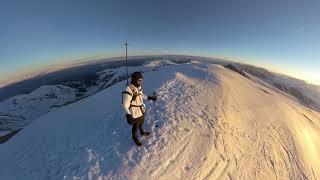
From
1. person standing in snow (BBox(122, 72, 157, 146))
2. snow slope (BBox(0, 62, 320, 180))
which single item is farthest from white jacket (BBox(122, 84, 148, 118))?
snow slope (BBox(0, 62, 320, 180))

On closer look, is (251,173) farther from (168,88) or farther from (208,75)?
(208,75)

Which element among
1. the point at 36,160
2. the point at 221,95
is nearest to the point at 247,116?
the point at 221,95

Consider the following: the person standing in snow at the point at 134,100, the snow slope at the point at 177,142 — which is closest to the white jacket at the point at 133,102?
the person standing in snow at the point at 134,100

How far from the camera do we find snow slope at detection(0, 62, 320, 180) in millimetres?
12172

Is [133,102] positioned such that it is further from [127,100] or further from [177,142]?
[177,142]

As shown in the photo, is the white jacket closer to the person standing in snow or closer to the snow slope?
the person standing in snow

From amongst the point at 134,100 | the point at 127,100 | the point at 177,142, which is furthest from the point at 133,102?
the point at 177,142

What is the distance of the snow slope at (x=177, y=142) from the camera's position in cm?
1217

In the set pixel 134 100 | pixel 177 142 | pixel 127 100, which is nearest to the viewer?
pixel 127 100

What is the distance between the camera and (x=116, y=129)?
47.5 ft

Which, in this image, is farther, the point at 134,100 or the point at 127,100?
the point at 134,100

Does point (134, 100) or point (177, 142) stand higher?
point (134, 100)

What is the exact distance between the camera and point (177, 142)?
13.5 meters

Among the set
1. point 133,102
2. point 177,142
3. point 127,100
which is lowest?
point 177,142
